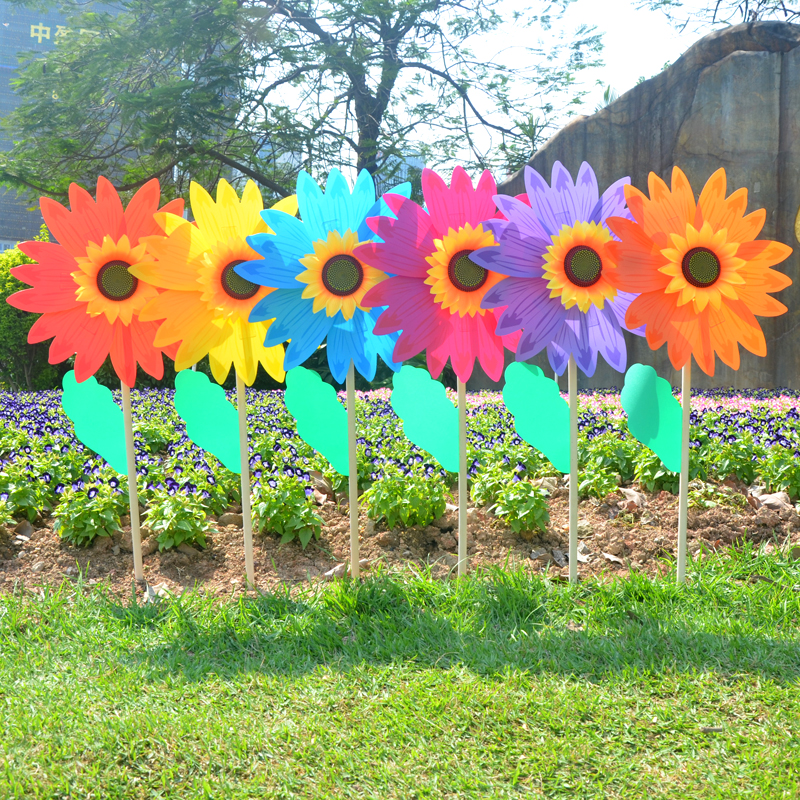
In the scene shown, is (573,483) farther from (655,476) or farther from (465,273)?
(655,476)

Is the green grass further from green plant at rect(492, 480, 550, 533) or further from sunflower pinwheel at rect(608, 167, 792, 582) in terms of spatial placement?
sunflower pinwheel at rect(608, 167, 792, 582)

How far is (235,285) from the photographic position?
2.98 meters

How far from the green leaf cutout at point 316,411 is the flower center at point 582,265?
1154 mm

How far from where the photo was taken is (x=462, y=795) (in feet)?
6.07

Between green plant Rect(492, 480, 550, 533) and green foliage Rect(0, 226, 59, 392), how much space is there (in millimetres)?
10268

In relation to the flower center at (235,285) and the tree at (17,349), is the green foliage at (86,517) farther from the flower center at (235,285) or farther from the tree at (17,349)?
the tree at (17,349)

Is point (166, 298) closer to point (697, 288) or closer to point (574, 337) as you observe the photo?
point (574, 337)

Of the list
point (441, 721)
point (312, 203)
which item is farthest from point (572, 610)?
point (312, 203)

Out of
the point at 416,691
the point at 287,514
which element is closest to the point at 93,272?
the point at 287,514

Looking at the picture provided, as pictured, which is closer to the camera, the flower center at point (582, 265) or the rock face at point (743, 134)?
the flower center at point (582, 265)

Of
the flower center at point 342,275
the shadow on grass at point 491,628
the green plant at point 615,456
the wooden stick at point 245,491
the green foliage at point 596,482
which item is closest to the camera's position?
the shadow on grass at point 491,628

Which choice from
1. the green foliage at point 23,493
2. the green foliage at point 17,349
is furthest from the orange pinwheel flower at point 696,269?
the green foliage at point 17,349

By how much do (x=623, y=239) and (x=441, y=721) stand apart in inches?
73.9

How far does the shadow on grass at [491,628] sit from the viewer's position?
8.09 feet
